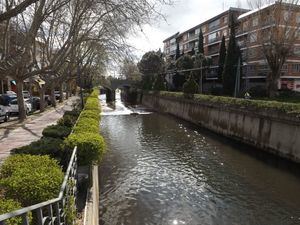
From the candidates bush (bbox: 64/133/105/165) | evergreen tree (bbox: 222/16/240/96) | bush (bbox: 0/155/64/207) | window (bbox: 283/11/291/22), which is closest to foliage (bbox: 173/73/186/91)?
evergreen tree (bbox: 222/16/240/96)

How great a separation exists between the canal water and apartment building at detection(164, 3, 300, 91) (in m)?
17.1

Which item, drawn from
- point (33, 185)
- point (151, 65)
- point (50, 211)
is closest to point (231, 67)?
point (151, 65)

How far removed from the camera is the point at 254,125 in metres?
22.0

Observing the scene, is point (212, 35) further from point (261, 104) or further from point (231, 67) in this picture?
point (261, 104)

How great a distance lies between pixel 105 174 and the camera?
14.7m

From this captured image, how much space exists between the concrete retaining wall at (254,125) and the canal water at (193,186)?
113 cm

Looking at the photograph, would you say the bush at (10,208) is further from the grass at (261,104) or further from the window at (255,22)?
the window at (255,22)

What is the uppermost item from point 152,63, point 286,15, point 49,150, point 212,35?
point 212,35

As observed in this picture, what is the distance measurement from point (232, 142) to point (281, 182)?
30.5 ft

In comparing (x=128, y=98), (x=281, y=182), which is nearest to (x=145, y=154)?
(x=281, y=182)

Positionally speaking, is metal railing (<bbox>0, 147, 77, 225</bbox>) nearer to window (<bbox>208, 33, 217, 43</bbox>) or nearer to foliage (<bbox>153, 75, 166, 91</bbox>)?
foliage (<bbox>153, 75, 166, 91</bbox>)

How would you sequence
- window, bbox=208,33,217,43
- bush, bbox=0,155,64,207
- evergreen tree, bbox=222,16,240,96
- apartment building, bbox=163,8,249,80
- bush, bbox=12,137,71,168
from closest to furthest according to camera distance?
1. bush, bbox=0,155,64,207
2. bush, bbox=12,137,71,168
3. evergreen tree, bbox=222,16,240,96
4. apartment building, bbox=163,8,249,80
5. window, bbox=208,33,217,43

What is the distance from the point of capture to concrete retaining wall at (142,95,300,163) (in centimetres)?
1795

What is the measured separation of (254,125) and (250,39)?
74.4 feet
